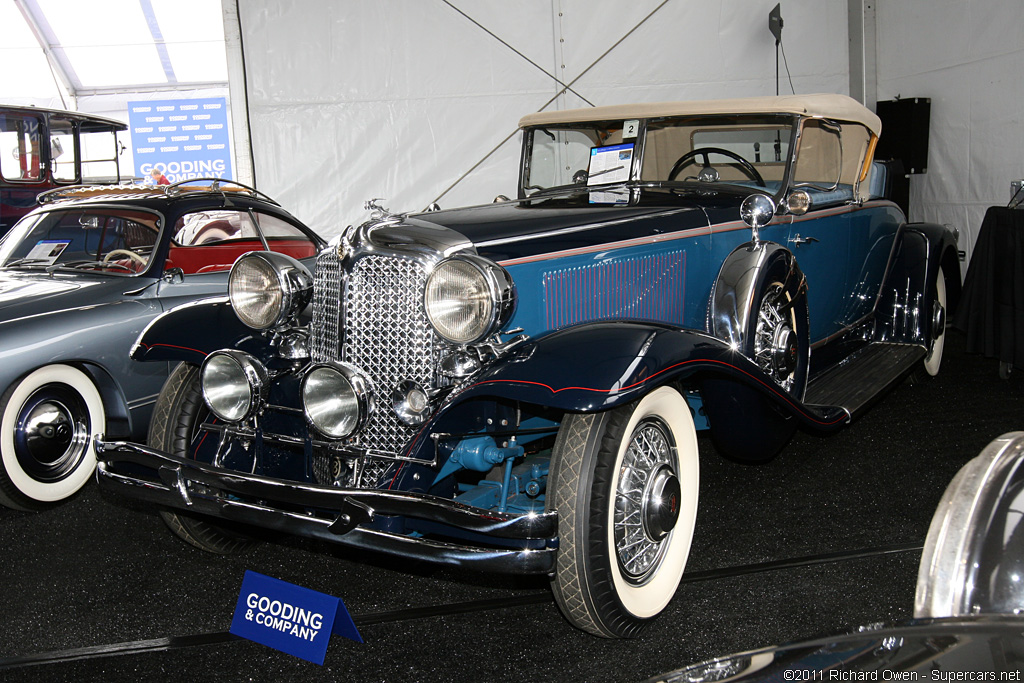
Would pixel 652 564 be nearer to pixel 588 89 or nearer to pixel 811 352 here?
pixel 811 352

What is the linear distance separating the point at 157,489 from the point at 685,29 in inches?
262

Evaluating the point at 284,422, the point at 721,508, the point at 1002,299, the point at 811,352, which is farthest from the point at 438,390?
the point at 1002,299

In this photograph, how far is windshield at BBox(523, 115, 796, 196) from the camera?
3746 mm

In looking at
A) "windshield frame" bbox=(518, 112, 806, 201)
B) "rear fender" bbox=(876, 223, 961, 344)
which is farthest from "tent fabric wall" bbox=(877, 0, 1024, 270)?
"windshield frame" bbox=(518, 112, 806, 201)

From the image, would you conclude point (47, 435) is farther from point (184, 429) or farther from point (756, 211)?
point (756, 211)

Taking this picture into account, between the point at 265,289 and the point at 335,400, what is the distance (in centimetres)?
67

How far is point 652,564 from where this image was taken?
2.57m

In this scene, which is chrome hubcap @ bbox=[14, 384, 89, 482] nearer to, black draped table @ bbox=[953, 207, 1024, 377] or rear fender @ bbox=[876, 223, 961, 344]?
rear fender @ bbox=[876, 223, 961, 344]

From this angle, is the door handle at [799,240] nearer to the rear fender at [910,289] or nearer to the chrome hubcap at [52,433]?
the rear fender at [910,289]

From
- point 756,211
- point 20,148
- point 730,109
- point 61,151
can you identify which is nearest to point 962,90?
point 730,109

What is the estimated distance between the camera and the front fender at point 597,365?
213 centimetres

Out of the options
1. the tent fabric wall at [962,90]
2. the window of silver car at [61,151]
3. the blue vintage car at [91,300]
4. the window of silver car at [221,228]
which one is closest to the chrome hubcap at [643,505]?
the blue vintage car at [91,300]

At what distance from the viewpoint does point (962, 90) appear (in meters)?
6.57

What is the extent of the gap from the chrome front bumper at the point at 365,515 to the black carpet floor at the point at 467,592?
0.44m
